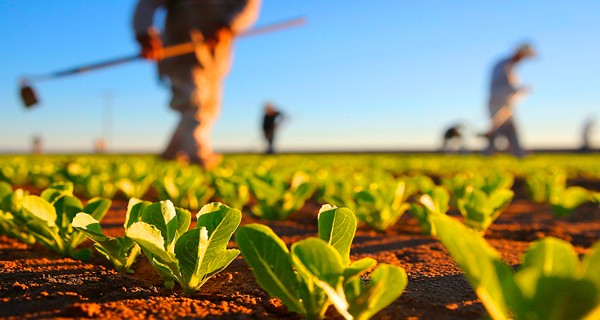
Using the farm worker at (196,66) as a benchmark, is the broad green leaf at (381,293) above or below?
below

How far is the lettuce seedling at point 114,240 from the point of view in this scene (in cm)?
120

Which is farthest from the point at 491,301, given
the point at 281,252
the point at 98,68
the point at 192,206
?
the point at 98,68

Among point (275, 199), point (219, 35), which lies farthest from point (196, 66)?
point (275, 199)

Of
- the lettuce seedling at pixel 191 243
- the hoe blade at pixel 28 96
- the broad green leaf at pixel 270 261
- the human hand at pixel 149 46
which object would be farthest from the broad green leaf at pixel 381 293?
the hoe blade at pixel 28 96

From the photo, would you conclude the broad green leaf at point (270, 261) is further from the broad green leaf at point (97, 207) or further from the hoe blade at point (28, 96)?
the hoe blade at point (28, 96)

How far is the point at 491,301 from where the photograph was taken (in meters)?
0.81

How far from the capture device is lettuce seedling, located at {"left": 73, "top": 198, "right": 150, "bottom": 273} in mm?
1197

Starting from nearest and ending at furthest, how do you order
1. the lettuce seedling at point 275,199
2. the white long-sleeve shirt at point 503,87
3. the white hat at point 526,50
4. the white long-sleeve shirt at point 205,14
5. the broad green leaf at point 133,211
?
1. the broad green leaf at point 133,211
2. the lettuce seedling at point 275,199
3. the white long-sleeve shirt at point 205,14
4. the white long-sleeve shirt at point 503,87
5. the white hat at point 526,50

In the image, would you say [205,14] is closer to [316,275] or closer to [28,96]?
[28,96]

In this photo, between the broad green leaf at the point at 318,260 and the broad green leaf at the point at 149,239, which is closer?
the broad green leaf at the point at 318,260

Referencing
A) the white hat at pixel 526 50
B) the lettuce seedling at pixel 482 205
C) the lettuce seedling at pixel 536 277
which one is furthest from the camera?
the white hat at pixel 526 50

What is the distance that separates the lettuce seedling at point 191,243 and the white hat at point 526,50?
51.3 feet

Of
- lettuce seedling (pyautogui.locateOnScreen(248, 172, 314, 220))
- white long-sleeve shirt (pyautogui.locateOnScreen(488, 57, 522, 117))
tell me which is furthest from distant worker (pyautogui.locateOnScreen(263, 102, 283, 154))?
lettuce seedling (pyautogui.locateOnScreen(248, 172, 314, 220))

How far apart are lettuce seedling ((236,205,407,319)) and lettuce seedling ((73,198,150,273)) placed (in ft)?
1.52
